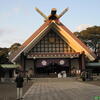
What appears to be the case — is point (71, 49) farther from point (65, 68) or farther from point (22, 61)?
point (22, 61)

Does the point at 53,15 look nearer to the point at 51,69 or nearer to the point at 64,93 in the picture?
the point at 51,69

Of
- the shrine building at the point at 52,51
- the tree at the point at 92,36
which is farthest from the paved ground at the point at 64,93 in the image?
the tree at the point at 92,36

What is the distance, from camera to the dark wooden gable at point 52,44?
179 ft

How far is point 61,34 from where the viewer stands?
53.8 metres

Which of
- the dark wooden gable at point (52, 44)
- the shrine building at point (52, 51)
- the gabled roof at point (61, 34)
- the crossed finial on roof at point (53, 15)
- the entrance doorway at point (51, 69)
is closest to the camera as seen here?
the gabled roof at point (61, 34)

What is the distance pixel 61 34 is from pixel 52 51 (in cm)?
351

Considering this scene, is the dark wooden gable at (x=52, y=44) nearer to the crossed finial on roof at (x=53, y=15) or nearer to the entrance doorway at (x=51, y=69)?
the crossed finial on roof at (x=53, y=15)

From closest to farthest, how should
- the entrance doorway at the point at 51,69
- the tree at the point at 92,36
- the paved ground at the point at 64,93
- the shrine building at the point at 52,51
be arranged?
the paved ground at the point at 64,93, the shrine building at the point at 52,51, the entrance doorway at the point at 51,69, the tree at the point at 92,36

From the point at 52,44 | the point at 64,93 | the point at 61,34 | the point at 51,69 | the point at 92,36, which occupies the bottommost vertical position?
the point at 64,93

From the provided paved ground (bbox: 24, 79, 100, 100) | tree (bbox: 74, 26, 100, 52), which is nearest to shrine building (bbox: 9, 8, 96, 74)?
tree (bbox: 74, 26, 100, 52)

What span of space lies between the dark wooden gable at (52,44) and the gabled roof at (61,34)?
1310 millimetres

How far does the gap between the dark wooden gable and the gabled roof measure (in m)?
1.31

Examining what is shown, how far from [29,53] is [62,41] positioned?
6799 mm

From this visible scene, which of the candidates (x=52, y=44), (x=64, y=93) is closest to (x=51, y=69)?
(x=52, y=44)
